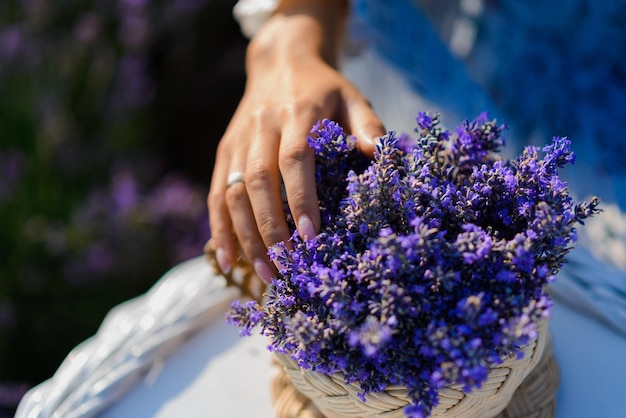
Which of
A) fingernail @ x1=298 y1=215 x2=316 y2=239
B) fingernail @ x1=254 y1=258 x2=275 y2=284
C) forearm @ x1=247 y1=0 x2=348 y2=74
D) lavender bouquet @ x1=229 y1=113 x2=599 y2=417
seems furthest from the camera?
forearm @ x1=247 y1=0 x2=348 y2=74

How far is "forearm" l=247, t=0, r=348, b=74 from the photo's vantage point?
3.71 ft

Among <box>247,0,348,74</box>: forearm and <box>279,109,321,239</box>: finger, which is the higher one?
<box>247,0,348,74</box>: forearm

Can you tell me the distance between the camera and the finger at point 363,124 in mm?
819

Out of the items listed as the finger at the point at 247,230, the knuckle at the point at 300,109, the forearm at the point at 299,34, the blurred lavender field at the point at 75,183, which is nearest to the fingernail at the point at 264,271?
the finger at the point at 247,230

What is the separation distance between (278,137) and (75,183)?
108cm

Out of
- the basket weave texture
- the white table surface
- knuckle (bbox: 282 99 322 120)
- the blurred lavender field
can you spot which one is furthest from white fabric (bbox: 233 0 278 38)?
the basket weave texture

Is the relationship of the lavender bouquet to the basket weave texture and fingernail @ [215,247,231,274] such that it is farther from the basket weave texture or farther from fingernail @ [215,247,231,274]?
fingernail @ [215,247,231,274]

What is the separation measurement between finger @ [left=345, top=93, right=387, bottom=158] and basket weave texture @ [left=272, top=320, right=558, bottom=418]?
11.1 inches

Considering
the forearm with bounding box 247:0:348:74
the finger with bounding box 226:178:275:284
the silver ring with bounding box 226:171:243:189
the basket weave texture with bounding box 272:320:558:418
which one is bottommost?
the basket weave texture with bounding box 272:320:558:418

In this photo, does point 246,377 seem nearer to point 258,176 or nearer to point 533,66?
point 258,176

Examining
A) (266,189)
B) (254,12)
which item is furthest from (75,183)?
(266,189)

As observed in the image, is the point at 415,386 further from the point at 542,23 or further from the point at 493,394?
the point at 542,23

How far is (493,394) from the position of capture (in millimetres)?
707

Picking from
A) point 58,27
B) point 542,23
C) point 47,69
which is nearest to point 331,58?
point 542,23
